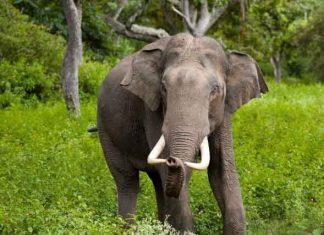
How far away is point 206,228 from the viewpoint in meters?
9.12

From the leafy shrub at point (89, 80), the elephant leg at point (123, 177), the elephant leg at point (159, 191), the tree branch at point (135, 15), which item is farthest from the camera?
the tree branch at point (135, 15)

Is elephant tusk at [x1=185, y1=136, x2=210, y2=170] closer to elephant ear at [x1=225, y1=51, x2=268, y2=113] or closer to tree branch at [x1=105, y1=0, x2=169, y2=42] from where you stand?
elephant ear at [x1=225, y1=51, x2=268, y2=113]

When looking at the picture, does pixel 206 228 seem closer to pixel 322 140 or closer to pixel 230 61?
pixel 230 61

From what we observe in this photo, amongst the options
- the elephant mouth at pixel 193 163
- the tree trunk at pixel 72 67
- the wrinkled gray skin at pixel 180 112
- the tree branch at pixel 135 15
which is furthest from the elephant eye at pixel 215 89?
the tree branch at pixel 135 15

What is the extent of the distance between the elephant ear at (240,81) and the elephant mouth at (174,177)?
119cm

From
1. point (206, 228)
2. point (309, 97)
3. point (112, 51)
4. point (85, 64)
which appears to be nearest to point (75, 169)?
point (206, 228)

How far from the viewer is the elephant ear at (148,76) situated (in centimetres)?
768

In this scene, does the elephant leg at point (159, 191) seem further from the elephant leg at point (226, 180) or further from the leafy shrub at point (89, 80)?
the leafy shrub at point (89, 80)

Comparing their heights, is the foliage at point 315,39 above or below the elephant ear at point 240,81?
below

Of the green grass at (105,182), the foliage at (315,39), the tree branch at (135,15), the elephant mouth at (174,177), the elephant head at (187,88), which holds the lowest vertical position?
the foliage at (315,39)

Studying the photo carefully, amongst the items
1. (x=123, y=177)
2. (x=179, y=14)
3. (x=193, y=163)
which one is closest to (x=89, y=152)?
(x=123, y=177)

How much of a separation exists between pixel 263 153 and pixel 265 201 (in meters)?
2.18

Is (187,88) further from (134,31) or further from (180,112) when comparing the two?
(134,31)

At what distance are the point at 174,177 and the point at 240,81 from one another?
146cm
